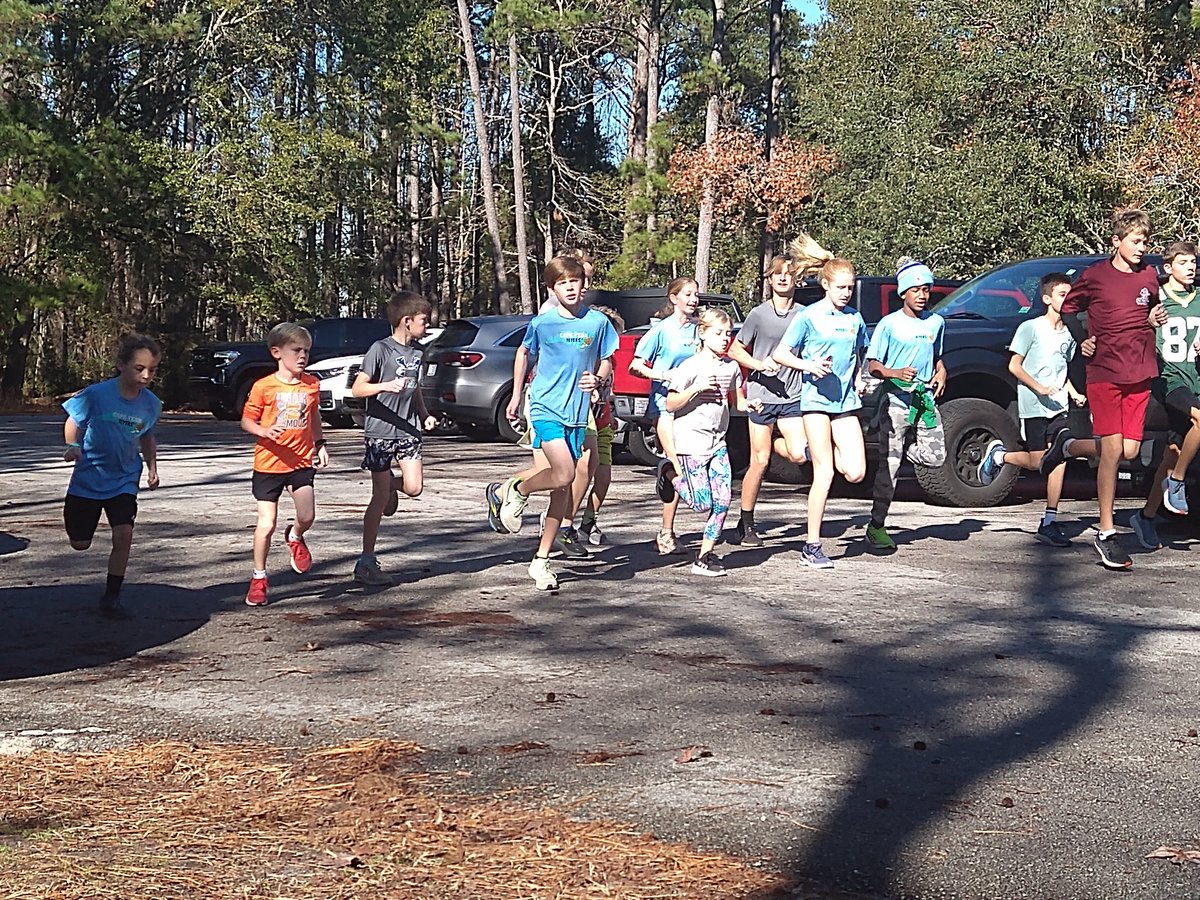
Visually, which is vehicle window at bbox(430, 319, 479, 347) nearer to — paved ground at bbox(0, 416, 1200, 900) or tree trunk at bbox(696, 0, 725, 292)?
paved ground at bbox(0, 416, 1200, 900)

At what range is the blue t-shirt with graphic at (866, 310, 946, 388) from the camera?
10.6 meters

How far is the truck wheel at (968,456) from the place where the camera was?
12844mm

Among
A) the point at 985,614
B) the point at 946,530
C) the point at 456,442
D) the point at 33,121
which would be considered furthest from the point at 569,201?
the point at 985,614

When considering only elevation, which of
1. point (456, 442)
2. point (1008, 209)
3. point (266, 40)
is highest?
point (266, 40)

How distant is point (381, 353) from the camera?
9.12 metres

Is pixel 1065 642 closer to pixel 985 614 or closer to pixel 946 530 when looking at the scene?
pixel 985 614

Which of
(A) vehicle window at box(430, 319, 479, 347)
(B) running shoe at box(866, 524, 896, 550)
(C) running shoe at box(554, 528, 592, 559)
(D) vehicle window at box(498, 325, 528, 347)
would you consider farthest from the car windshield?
(A) vehicle window at box(430, 319, 479, 347)

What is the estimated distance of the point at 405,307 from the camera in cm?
920

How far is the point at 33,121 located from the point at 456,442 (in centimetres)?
1336

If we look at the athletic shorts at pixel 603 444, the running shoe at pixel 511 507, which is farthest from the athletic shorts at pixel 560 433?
the athletic shorts at pixel 603 444

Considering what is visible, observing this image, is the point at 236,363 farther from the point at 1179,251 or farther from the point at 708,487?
the point at 1179,251

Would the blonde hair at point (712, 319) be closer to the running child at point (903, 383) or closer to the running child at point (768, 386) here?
the running child at point (768, 386)

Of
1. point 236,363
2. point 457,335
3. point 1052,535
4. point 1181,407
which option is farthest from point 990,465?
point 236,363

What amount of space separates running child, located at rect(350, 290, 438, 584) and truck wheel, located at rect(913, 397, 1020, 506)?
198 inches
